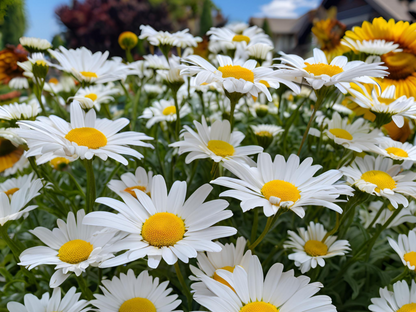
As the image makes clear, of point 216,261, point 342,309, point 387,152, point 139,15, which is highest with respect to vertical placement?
point 139,15

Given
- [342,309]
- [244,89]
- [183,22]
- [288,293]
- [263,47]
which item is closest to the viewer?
[288,293]

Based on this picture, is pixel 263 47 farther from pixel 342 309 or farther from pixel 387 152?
pixel 342 309

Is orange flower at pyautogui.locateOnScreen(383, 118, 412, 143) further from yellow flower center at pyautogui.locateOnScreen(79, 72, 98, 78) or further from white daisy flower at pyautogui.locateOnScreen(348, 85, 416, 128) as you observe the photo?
yellow flower center at pyautogui.locateOnScreen(79, 72, 98, 78)

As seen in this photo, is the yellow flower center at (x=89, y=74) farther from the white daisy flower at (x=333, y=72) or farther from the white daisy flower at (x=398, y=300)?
the white daisy flower at (x=398, y=300)

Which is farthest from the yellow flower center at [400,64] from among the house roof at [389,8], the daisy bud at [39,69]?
the house roof at [389,8]

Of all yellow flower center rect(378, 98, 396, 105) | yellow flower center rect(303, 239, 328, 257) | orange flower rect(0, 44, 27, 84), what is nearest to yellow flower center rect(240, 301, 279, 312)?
yellow flower center rect(303, 239, 328, 257)

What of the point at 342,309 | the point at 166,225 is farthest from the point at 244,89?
the point at 342,309
